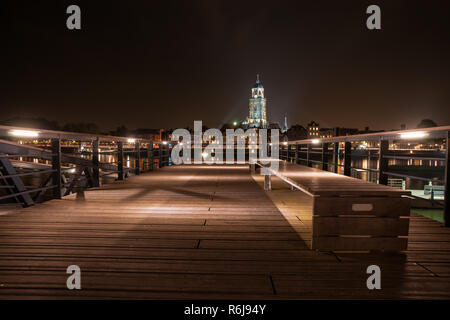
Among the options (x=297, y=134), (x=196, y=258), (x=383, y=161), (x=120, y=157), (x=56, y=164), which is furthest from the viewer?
(x=297, y=134)

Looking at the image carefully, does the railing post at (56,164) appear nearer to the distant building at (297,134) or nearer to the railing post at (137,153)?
the railing post at (137,153)

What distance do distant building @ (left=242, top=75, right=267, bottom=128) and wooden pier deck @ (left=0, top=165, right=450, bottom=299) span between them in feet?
479

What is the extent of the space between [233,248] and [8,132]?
3431mm

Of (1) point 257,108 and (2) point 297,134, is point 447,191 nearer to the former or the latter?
(2) point 297,134

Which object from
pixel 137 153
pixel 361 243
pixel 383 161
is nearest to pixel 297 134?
pixel 137 153

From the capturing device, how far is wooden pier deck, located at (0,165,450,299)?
1.73 m

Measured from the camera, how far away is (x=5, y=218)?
3.24 meters

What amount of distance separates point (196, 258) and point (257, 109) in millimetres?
151680

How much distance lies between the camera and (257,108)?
150 metres

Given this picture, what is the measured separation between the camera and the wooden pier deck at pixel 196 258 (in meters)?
1.73

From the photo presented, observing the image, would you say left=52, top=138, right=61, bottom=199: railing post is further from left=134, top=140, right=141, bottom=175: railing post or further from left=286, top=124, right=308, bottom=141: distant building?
left=286, top=124, right=308, bottom=141: distant building

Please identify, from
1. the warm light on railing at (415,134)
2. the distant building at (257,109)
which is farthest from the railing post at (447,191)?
the distant building at (257,109)

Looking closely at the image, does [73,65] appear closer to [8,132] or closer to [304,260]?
[8,132]

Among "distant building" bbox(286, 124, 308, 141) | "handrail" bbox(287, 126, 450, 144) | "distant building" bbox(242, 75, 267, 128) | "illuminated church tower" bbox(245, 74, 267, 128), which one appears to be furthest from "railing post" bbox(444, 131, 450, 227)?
"illuminated church tower" bbox(245, 74, 267, 128)
